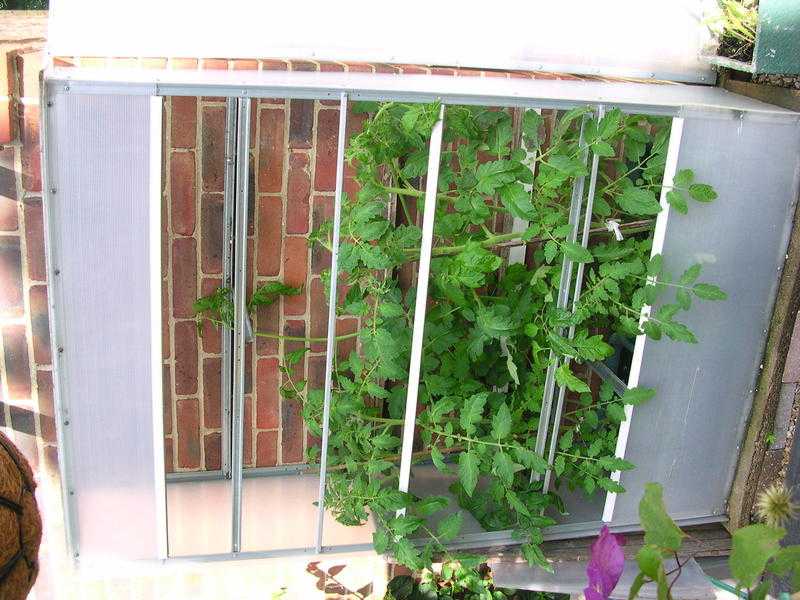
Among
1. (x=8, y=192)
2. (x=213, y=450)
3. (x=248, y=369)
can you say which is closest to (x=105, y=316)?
(x=8, y=192)

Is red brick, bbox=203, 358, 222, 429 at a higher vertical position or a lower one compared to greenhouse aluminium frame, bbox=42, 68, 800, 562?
lower

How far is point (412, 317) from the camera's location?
2863 millimetres

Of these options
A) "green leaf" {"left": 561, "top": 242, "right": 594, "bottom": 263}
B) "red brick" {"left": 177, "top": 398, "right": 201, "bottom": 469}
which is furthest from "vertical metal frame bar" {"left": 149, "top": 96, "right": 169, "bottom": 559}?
"green leaf" {"left": 561, "top": 242, "right": 594, "bottom": 263}

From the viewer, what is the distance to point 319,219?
301cm

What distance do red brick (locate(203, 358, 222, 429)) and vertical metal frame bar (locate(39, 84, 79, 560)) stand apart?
2.63 ft

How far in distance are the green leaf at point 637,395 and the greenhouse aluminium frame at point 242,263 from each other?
6cm

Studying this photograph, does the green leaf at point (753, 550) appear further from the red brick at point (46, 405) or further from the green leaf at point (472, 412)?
the red brick at point (46, 405)

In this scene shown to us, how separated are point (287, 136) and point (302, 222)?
0.96 ft

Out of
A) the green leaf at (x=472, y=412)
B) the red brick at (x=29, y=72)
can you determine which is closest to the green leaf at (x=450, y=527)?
the green leaf at (x=472, y=412)

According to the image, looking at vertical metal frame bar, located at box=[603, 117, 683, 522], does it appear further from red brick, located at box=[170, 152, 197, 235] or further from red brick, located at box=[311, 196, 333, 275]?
red brick, located at box=[170, 152, 197, 235]

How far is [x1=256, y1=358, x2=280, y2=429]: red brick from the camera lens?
315 cm

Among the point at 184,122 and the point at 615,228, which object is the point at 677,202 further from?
the point at 184,122

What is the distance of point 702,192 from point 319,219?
1236 millimetres

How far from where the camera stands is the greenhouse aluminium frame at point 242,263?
2051 mm
